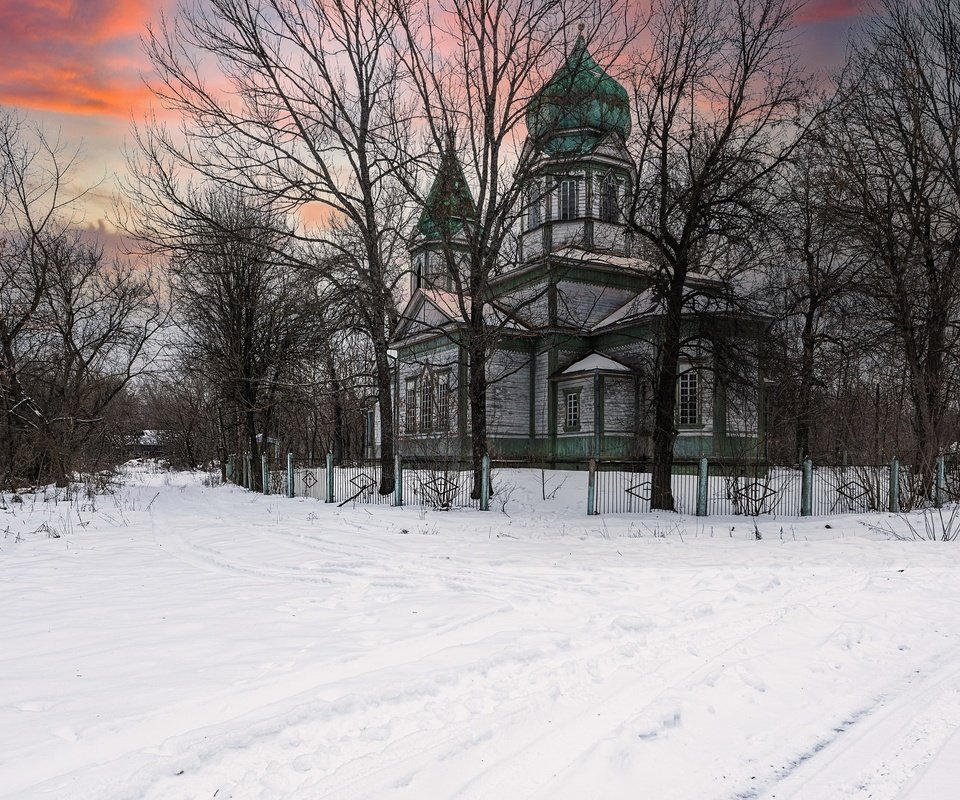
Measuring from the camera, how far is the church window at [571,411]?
2655 centimetres

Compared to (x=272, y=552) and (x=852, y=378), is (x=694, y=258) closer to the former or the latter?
(x=852, y=378)

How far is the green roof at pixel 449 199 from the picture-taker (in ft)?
53.4

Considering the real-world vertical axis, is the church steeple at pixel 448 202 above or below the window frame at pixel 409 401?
above

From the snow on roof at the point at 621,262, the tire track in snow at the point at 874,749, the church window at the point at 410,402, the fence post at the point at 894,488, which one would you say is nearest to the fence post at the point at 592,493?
the snow on roof at the point at 621,262

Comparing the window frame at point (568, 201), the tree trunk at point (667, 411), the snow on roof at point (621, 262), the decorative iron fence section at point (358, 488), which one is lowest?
the decorative iron fence section at point (358, 488)

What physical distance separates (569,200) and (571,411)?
898cm

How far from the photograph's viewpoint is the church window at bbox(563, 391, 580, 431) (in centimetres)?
2655

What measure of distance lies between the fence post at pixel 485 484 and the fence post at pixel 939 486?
380 inches

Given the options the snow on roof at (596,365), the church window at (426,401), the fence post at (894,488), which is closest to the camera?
the fence post at (894,488)

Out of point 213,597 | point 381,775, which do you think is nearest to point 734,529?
point 213,597

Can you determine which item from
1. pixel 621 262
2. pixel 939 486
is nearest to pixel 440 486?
pixel 939 486

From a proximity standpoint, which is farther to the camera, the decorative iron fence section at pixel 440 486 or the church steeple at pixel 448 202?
the church steeple at pixel 448 202

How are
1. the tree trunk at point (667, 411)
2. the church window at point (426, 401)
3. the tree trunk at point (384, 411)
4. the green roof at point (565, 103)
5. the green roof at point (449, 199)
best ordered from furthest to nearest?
the church window at point (426, 401) < the tree trunk at point (384, 411) < the green roof at point (449, 199) < the green roof at point (565, 103) < the tree trunk at point (667, 411)

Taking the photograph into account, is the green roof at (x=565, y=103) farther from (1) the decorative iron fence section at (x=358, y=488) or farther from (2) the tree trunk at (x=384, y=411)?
(1) the decorative iron fence section at (x=358, y=488)
